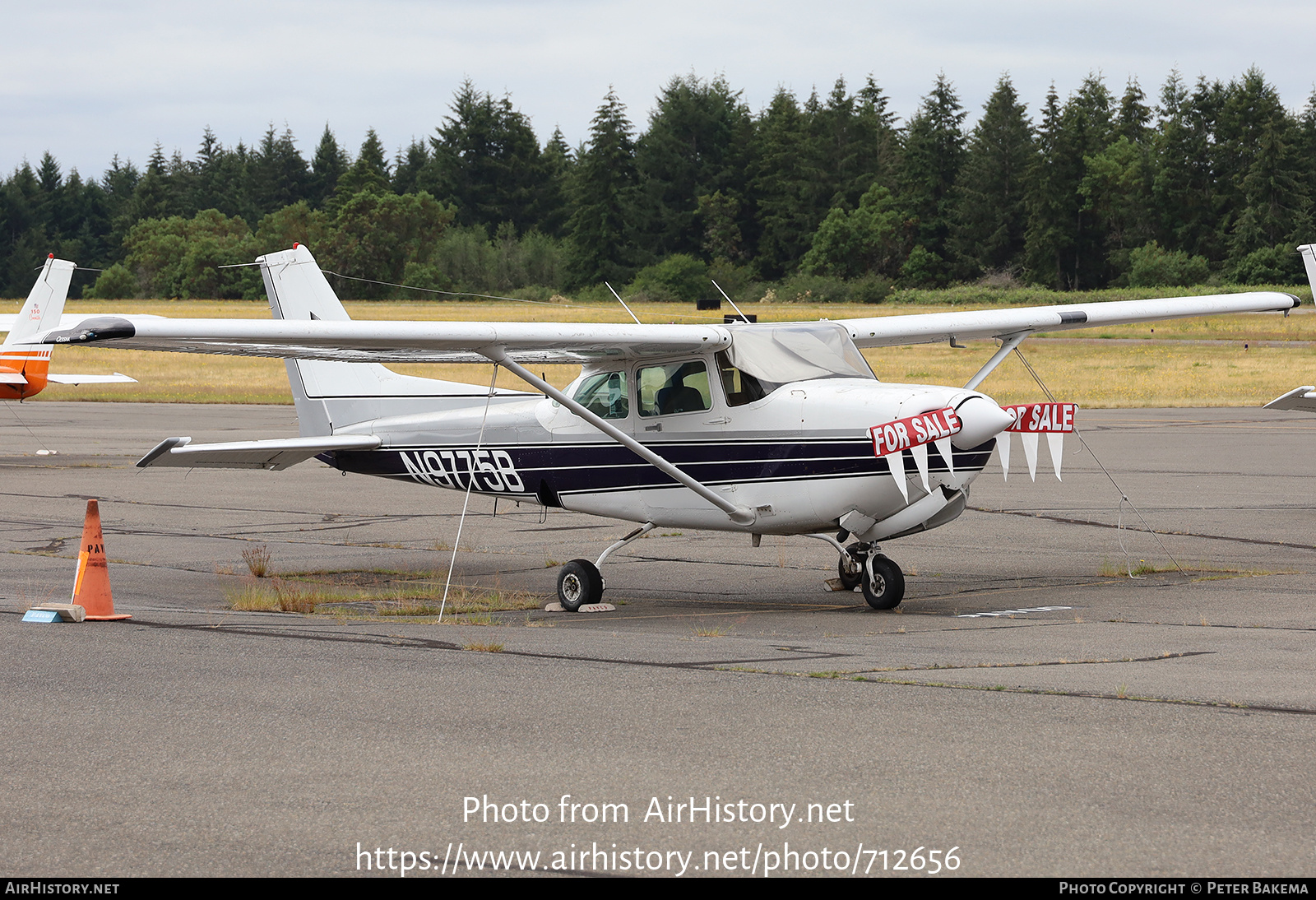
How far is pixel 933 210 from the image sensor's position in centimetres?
9825

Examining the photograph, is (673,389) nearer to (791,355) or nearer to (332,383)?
(791,355)

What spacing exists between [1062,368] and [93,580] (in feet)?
138

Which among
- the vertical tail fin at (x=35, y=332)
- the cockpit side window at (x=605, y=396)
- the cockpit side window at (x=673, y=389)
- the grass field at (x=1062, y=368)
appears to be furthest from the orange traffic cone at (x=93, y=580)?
the grass field at (x=1062, y=368)

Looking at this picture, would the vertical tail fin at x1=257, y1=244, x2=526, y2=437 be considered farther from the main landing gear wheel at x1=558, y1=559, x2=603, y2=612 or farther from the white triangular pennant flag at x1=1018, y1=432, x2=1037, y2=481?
the white triangular pennant flag at x1=1018, y1=432, x2=1037, y2=481

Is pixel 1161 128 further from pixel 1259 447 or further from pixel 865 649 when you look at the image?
pixel 865 649

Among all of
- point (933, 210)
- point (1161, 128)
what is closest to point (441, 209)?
point (933, 210)

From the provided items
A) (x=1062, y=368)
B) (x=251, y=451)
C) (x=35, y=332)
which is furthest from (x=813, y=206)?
(x=251, y=451)

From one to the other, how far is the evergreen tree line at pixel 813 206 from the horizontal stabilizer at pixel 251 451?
7335 cm

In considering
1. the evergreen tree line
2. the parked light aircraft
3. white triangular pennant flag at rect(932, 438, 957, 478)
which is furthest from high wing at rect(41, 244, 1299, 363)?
the evergreen tree line

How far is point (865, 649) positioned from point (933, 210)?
93182 millimetres

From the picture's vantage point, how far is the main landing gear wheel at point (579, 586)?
1134 cm

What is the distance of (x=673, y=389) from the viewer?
1158cm

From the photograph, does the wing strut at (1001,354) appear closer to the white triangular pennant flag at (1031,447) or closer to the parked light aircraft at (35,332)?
the white triangular pennant flag at (1031,447)
